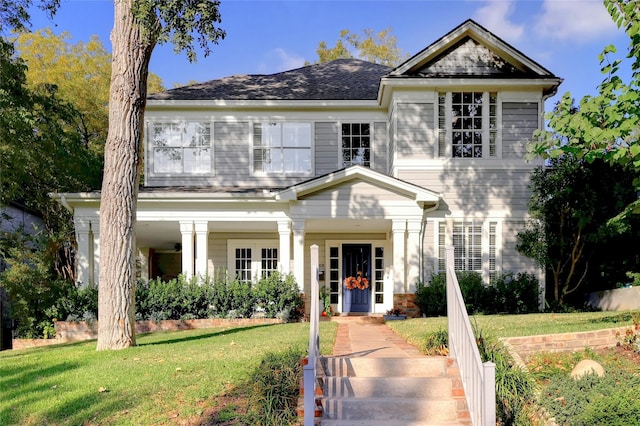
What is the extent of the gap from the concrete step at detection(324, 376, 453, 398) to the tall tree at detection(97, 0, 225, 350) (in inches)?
161

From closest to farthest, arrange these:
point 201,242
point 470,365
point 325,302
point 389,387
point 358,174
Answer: point 470,365, point 389,387, point 358,174, point 201,242, point 325,302

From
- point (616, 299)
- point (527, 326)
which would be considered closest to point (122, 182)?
point (527, 326)

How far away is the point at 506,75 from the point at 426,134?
2.39 m

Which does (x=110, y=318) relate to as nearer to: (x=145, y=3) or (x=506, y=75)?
(x=145, y=3)

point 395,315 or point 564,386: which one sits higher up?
point 564,386

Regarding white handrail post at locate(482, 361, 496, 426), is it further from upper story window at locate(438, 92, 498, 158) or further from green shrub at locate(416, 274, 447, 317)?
upper story window at locate(438, 92, 498, 158)

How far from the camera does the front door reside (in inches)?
605

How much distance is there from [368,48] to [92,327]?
22317 mm

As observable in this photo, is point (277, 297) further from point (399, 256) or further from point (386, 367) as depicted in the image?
point (386, 367)

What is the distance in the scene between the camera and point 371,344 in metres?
8.31

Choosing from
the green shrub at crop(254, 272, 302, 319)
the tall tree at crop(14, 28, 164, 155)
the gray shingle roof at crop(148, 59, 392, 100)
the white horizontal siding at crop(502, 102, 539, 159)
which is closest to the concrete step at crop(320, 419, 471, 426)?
the green shrub at crop(254, 272, 302, 319)

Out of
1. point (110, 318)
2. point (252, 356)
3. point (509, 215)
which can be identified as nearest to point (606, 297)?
point (509, 215)

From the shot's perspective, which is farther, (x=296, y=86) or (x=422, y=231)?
(x=296, y=86)

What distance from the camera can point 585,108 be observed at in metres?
7.61
